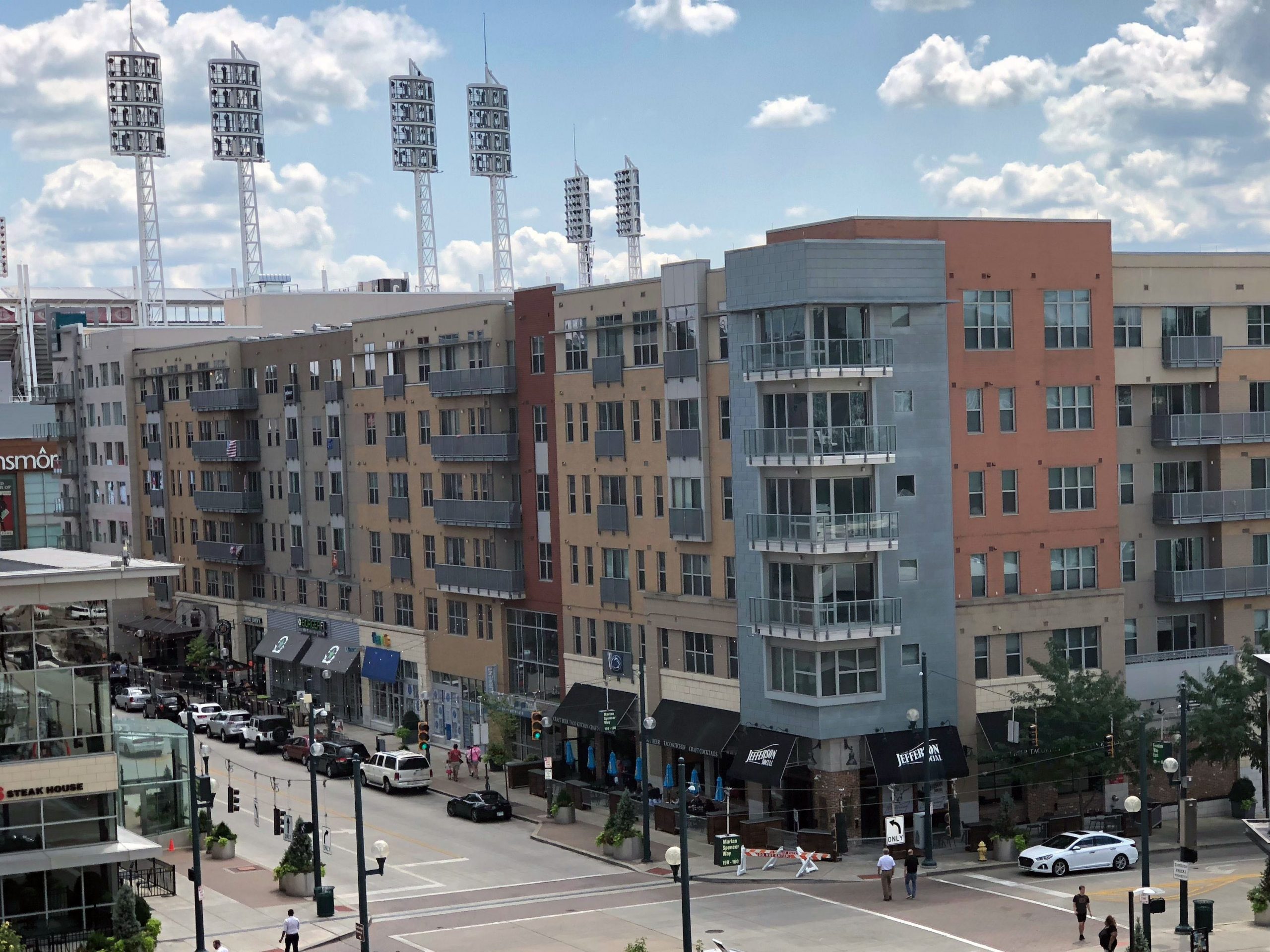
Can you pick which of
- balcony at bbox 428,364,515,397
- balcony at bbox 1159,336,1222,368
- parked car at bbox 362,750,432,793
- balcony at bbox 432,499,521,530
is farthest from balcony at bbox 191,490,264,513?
balcony at bbox 1159,336,1222,368

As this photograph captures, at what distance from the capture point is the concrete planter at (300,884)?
55969 millimetres

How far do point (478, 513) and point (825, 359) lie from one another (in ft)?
80.3

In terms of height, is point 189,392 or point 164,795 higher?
point 189,392

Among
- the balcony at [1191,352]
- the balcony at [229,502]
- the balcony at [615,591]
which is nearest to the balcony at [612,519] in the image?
the balcony at [615,591]

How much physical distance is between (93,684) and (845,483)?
25.8m

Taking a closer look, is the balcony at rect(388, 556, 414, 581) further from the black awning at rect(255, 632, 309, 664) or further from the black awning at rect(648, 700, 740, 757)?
the black awning at rect(648, 700, 740, 757)

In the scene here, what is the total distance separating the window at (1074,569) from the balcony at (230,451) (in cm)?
5240

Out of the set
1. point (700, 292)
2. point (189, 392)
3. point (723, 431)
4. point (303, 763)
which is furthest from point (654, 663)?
point (189, 392)

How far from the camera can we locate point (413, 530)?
283ft

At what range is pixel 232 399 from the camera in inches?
3976

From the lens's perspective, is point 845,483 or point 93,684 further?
point 845,483

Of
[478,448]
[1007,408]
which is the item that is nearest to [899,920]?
[1007,408]

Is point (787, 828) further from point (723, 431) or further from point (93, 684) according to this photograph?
point (93, 684)

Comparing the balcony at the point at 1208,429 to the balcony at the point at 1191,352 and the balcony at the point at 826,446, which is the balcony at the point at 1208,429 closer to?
the balcony at the point at 1191,352
